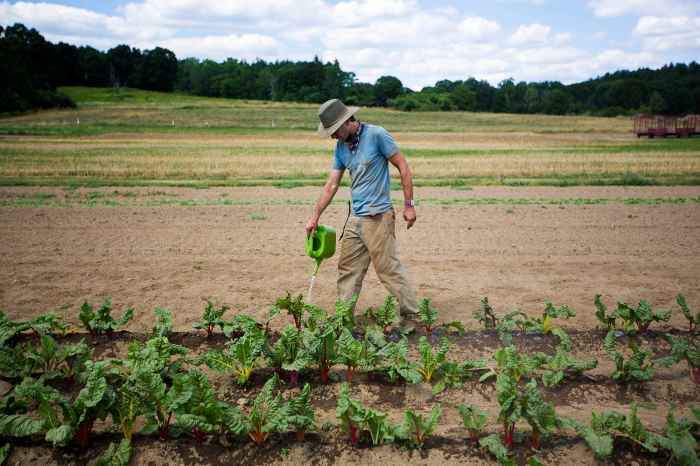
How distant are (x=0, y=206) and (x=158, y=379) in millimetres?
11295

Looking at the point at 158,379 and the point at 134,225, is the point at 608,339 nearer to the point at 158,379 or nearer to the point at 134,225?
the point at 158,379

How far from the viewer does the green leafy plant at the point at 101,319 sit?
202 inches

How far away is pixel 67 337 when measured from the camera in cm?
530

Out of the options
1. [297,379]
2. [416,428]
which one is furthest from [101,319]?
[416,428]

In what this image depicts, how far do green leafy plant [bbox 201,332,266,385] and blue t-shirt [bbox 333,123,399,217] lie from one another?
65.7 inches

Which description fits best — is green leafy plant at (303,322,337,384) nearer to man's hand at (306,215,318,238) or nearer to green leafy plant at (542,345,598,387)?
man's hand at (306,215,318,238)

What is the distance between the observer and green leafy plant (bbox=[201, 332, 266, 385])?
4.37m

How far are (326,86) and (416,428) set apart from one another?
107898mm

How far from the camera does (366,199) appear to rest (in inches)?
206

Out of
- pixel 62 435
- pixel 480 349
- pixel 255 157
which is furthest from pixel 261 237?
pixel 255 157

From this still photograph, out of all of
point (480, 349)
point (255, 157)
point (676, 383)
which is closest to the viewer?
point (676, 383)

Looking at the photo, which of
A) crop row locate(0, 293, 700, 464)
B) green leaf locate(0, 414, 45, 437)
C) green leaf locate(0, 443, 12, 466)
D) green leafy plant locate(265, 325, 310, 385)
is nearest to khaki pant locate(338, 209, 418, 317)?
crop row locate(0, 293, 700, 464)

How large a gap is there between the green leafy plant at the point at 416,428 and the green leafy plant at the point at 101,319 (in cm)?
301

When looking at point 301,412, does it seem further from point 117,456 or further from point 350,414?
point 117,456
